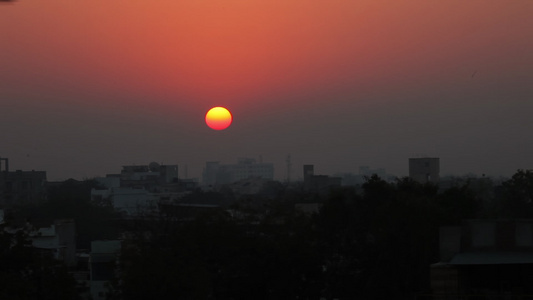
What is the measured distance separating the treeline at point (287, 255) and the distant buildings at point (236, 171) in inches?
6149

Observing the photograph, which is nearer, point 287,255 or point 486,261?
point 486,261

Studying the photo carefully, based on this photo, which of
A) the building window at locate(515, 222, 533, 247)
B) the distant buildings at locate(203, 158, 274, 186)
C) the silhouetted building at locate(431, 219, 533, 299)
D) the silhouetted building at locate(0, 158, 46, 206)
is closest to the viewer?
the silhouetted building at locate(431, 219, 533, 299)

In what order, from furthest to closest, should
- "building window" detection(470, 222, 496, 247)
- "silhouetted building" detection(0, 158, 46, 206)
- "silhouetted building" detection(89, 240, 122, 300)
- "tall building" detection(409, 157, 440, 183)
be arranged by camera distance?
1. "silhouetted building" detection(0, 158, 46, 206)
2. "tall building" detection(409, 157, 440, 183)
3. "silhouetted building" detection(89, 240, 122, 300)
4. "building window" detection(470, 222, 496, 247)

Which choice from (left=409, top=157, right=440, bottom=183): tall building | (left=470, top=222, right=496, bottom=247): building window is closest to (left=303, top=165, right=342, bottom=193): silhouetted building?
(left=409, top=157, right=440, bottom=183): tall building

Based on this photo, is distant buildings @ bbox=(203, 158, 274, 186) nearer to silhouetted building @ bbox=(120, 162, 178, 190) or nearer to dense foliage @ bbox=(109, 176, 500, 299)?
silhouetted building @ bbox=(120, 162, 178, 190)

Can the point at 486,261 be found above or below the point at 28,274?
above

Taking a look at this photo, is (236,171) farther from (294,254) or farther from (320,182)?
(294,254)

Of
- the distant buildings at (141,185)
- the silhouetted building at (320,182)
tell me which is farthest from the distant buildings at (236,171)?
the silhouetted building at (320,182)

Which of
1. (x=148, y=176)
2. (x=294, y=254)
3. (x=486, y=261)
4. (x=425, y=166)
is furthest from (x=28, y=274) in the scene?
(x=148, y=176)

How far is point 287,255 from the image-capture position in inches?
829

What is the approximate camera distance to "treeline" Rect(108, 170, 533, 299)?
1842 centimetres

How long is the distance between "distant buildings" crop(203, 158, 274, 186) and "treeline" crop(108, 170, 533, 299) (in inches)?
6149

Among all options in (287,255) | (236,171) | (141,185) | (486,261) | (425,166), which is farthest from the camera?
(236,171)

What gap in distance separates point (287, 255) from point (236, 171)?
163377mm
